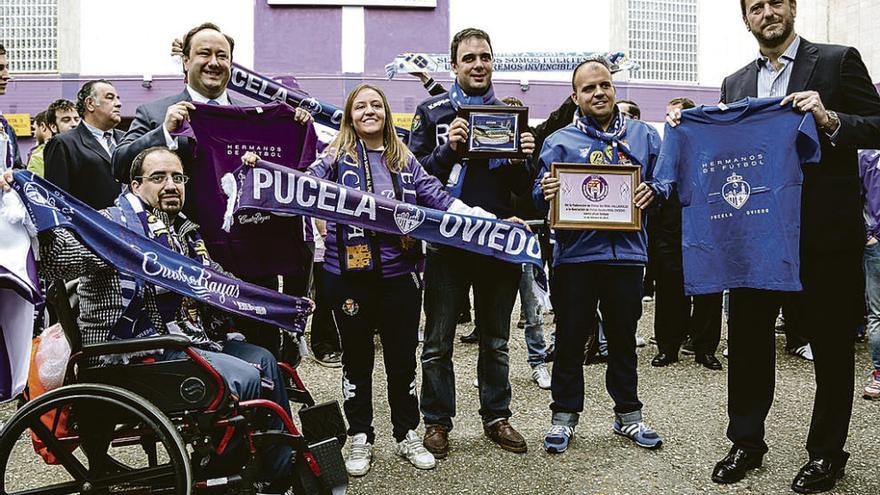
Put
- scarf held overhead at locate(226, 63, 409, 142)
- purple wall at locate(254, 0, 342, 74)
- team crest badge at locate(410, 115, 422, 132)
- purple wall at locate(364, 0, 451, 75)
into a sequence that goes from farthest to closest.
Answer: purple wall at locate(364, 0, 451, 75) → purple wall at locate(254, 0, 342, 74) → scarf held overhead at locate(226, 63, 409, 142) → team crest badge at locate(410, 115, 422, 132)

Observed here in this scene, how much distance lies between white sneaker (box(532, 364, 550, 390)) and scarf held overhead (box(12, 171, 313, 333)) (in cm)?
254

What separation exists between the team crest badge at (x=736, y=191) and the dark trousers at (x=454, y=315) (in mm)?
1116

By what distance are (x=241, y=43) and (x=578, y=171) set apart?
12.4m

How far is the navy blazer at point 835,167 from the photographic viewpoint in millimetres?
3186

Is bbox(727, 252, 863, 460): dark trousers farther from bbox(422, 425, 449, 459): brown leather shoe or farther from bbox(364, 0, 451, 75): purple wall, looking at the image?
bbox(364, 0, 451, 75): purple wall

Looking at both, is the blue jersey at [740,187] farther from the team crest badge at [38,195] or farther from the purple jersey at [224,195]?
the team crest badge at [38,195]

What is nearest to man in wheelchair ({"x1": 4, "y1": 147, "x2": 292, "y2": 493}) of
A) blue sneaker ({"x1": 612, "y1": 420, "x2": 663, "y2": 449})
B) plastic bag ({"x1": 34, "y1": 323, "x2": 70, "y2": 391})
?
plastic bag ({"x1": 34, "y1": 323, "x2": 70, "y2": 391})

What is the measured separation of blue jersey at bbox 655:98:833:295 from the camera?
321cm

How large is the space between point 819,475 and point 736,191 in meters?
1.36

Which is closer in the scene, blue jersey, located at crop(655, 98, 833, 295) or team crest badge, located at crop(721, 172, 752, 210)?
blue jersey, located at crop(655, 98, 833, 295)

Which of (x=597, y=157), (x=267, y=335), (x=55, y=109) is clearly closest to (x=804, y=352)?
(x=597, y=157)

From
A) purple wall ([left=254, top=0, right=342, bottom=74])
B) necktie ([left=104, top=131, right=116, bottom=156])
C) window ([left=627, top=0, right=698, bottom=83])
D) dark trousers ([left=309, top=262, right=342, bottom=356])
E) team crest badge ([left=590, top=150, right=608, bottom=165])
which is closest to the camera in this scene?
team crest badge ([left=590, top=150, right=608, bottom=165])

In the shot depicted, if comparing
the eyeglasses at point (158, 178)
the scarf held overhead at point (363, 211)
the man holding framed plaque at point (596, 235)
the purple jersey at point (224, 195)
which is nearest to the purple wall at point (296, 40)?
the purple jersey at point (224, 195)

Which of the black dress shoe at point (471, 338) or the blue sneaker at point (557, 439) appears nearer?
the blue sneaker at point (557, 439)
